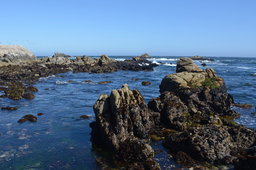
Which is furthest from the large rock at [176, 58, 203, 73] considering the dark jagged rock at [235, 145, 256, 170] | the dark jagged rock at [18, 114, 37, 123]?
the dark jagged rock at [235, 145, 256, 170]

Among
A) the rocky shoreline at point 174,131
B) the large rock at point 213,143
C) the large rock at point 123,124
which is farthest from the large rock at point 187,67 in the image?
the large rock at point 213,143

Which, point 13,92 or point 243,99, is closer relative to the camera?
point 243,99

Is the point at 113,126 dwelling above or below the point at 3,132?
above

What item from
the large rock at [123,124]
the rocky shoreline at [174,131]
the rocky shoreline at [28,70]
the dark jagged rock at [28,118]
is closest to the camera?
the rocky shoreline at [174,131]

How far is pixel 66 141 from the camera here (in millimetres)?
20875

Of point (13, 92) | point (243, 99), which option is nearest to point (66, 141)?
point (13, 92)

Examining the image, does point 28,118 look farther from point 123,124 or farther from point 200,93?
point 200,93

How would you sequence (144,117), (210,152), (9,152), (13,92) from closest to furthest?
1. (210,152)
2. (9,152)
3. (144,117)
4. (13,92)

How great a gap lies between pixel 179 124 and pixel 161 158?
19.9 feet

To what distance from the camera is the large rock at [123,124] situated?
57.7 ft

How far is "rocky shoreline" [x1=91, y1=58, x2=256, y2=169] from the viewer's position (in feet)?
54.7

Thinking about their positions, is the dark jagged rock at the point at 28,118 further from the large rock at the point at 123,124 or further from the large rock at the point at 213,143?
the large rock at the point at 213,143

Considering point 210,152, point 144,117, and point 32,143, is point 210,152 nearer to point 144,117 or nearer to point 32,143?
point 144,117

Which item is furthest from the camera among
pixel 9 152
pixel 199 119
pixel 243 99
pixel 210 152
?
pixel 243 99
